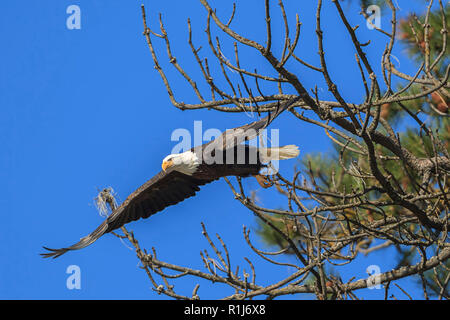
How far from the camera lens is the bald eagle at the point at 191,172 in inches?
198

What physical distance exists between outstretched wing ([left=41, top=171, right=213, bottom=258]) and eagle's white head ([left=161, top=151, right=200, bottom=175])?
3.4 inches

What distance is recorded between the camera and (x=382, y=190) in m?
3.73

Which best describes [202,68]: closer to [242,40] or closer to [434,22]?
[242,40]

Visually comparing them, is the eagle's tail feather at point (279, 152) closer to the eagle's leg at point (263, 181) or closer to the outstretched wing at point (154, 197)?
the eagle's leg at point (263, 181)

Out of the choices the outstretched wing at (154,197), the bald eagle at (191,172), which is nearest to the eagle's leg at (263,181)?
the bald eagle at (191,172)

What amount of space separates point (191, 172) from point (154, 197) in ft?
1.84

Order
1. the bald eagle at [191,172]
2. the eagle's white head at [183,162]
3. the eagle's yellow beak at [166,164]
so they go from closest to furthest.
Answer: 1. the bald eagle at [191,172]
2. the eagle's white head at [183,162]
3. the eagle's yellow beak at [166,164]

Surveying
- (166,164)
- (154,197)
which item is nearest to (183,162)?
(166,164)

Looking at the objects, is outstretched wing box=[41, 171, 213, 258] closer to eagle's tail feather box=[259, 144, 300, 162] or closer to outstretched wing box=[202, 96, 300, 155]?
eagle's tail feather box=[259, 144, 300, 162]

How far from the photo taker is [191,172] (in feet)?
17.5

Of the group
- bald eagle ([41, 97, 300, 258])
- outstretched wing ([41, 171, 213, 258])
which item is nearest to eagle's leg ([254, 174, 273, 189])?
bald eagle ([41, 97, 300, 258])

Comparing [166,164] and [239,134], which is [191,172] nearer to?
[166,164]

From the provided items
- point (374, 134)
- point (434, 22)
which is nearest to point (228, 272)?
point (374, 134)

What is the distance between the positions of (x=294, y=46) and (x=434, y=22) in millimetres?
2844
